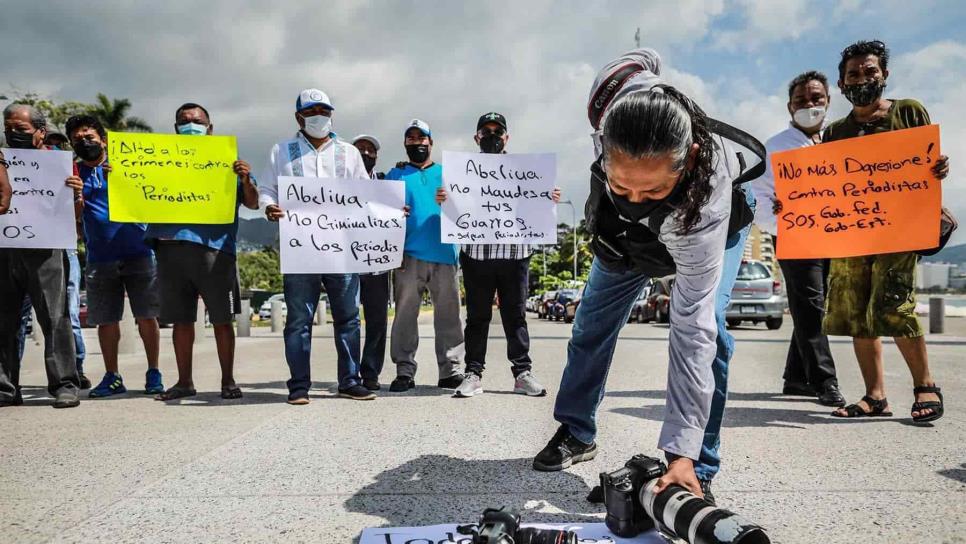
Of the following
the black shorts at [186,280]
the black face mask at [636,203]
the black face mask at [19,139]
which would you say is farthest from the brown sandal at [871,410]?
the black face mask at [19,139]

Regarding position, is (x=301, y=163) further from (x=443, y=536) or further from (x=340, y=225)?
(x=443, y=536)

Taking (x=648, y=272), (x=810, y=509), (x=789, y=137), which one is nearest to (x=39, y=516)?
(x=648, y=272)

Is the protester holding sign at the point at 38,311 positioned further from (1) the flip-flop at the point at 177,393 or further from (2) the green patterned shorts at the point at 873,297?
(2) the green patterned shorts at the point at 873,297

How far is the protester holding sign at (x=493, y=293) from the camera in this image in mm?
4766

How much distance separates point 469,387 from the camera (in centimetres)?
461

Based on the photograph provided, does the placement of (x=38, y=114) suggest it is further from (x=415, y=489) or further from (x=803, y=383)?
(x=803, y=383)

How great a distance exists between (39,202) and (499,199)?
336 cm

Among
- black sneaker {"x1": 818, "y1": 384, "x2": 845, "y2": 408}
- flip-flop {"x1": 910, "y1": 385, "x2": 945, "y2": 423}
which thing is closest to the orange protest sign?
flip-flop {"x1": 910, "y1": 385, "x2": 945, "y2": 423}

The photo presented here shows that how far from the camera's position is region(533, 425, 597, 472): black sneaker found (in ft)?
8.52

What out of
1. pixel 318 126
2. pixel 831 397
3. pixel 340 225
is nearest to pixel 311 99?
pixel 318 126

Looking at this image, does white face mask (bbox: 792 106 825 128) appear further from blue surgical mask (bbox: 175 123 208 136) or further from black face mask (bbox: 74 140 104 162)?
black face mask (bbox: 74 140 104 162)

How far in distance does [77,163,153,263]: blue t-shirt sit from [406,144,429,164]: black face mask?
7.32 ft

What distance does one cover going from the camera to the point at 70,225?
450cm

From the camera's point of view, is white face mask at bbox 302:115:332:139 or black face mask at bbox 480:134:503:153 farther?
black face mask at bbox 480:134:503:153
